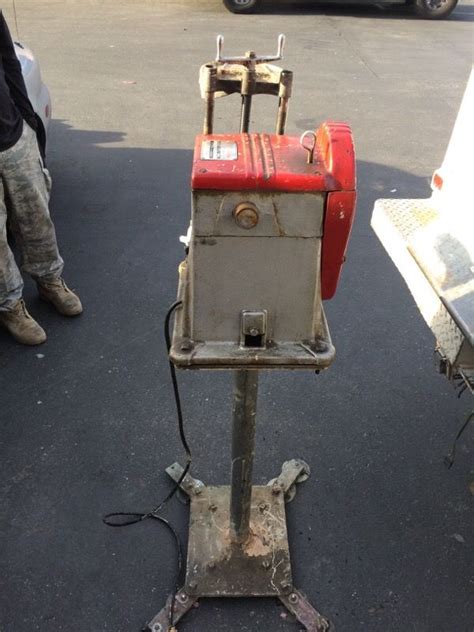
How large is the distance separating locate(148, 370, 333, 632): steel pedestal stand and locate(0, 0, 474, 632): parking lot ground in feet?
0.22

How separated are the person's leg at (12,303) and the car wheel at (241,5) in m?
7.84

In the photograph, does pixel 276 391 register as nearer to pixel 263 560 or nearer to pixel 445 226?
pixel 263 560

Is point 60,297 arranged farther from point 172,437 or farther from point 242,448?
point 242,448

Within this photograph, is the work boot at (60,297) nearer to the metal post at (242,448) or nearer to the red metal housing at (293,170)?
the metal post at (242,448)

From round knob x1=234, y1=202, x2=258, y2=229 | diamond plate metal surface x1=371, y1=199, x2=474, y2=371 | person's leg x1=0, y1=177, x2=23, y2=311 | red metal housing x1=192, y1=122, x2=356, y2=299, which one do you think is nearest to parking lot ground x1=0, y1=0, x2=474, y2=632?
person's leg x1=0, y1=177, x2=23, y2=311

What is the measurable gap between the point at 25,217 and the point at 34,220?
1.8 inches

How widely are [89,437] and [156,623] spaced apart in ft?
2.88

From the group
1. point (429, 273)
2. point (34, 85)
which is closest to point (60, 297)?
point (34, 85)

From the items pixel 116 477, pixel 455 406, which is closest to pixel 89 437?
pixel 116 477

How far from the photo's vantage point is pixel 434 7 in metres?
9.41

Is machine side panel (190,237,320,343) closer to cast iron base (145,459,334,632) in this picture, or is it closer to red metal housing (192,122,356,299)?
red metal housing (192,122,356,299)

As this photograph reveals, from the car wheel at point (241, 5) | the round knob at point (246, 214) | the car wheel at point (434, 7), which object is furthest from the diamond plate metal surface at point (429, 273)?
the car wheel at point (434, 7)

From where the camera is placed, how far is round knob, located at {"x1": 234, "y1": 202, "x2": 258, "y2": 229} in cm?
125

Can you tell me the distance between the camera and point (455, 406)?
273cm
